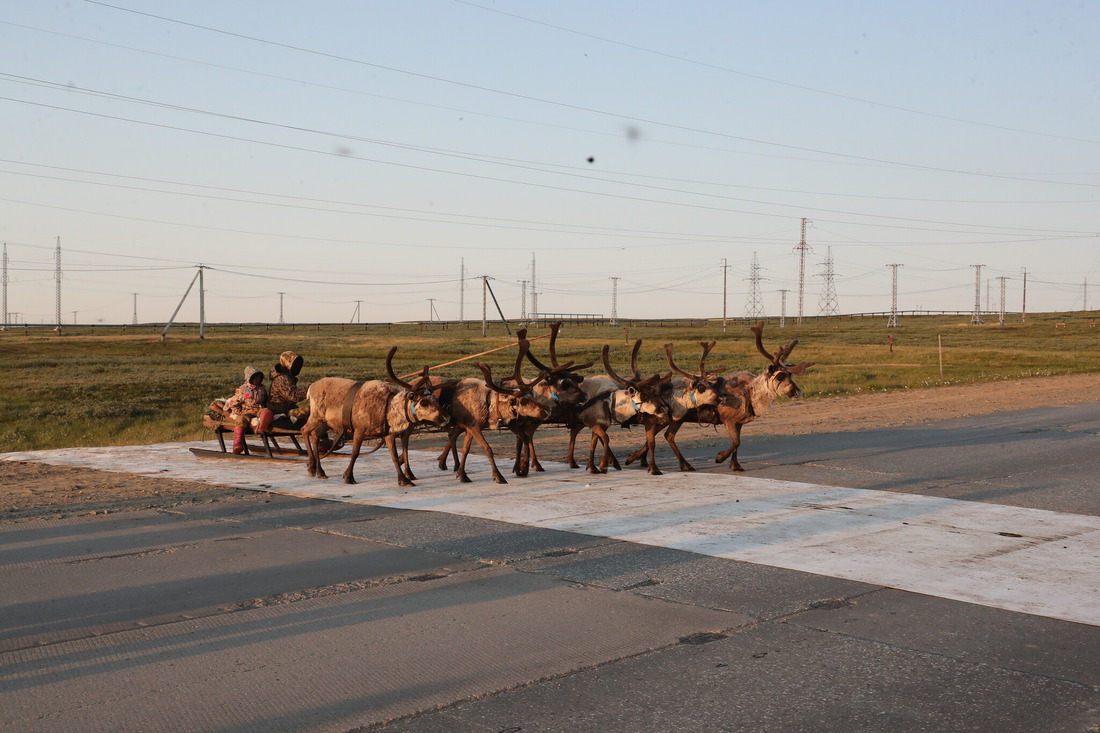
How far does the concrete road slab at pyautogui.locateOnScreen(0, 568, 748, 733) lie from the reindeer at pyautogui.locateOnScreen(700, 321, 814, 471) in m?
7.45

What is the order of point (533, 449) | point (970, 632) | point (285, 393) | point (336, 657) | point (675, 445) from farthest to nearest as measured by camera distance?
point (285, 393), point (675, 445), point (533, 449), point (970, 632), point (336, 657)

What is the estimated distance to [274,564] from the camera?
9.08 m

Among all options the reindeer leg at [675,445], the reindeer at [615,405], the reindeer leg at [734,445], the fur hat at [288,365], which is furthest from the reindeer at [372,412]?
the reindeer leg at [734,445]

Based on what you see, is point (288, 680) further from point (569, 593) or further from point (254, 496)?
point (254, 496)

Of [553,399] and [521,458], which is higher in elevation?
[553,399]

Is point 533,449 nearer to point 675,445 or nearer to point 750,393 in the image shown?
point 675,445

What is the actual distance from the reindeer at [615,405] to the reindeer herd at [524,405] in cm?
2

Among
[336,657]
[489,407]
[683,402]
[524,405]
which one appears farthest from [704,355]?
[336,657]

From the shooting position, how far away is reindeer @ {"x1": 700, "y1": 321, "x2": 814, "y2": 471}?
48.4 ft

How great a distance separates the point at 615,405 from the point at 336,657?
9.27 meters

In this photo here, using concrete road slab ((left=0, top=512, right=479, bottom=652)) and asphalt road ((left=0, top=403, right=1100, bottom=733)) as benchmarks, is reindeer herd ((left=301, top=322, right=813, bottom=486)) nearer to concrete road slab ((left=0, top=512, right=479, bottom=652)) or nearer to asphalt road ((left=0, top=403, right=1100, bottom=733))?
asphalt road ((left=0, top=403, right=1100, bottom=733))

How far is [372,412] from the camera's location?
1395 cm

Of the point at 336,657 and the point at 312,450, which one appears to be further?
the point at 312,450

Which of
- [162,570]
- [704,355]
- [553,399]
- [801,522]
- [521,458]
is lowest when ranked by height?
[162,570]
